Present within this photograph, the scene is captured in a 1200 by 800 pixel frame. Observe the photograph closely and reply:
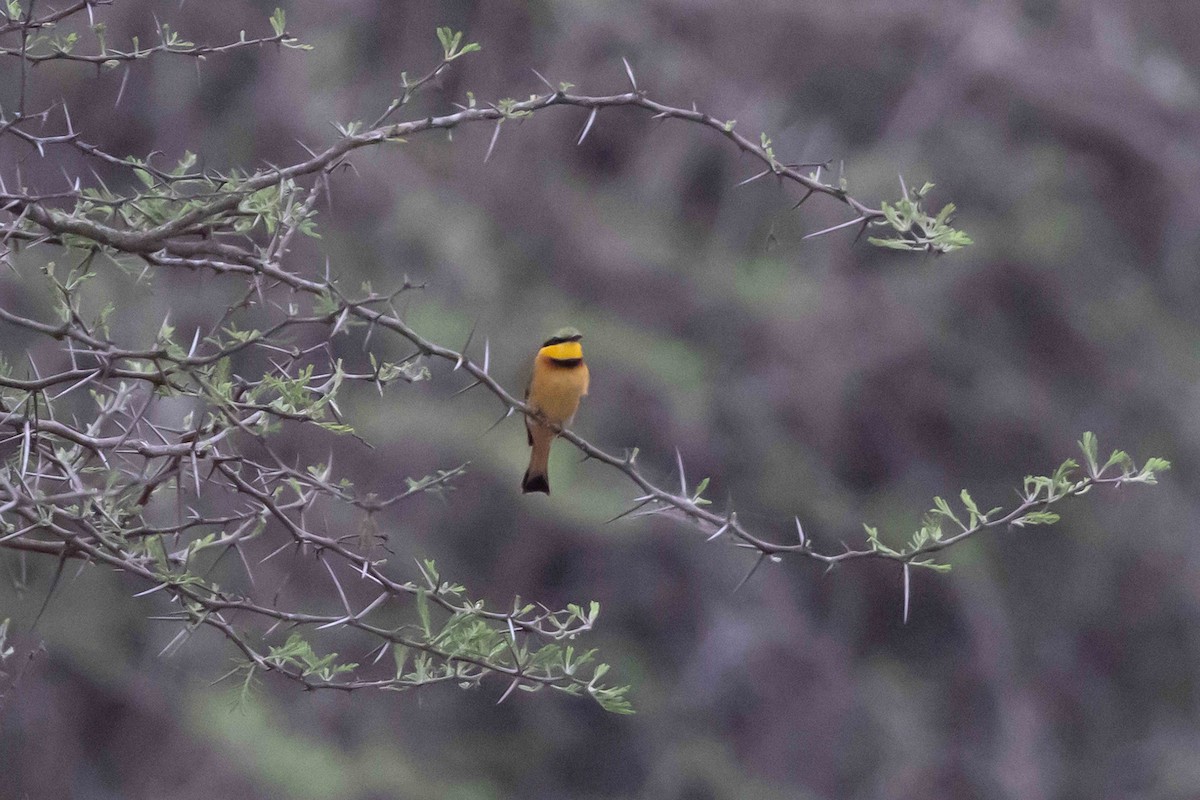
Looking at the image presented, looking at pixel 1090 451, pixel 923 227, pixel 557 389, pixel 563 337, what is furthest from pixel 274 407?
pixel 563 337

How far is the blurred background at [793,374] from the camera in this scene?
9.20 meters

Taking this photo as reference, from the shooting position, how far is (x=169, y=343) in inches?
94.3

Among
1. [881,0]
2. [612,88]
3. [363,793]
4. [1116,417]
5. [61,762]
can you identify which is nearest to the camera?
[61,762]

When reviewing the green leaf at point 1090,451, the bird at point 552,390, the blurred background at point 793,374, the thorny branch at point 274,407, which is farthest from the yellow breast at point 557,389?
the blurred background at point 793,374

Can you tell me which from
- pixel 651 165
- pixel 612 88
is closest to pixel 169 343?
pixel 612 88

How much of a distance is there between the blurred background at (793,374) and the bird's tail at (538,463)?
141 inches

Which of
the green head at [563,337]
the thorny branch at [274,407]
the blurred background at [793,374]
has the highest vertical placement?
the thorny branch at [274,407]

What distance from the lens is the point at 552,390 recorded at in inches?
190

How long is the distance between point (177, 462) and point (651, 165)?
8.59 meters

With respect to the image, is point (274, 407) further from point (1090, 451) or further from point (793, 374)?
point (793, 374)

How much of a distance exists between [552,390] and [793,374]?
5.40 m

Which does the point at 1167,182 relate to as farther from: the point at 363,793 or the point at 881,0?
the point at 363,793

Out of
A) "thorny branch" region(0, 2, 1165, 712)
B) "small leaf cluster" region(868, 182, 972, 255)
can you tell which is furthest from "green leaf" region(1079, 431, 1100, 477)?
"small leaf cluster" region(868, 182, 972, 255)

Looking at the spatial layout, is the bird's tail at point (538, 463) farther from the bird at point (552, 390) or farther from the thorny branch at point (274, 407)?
the thorny branch at point (274, 407)
